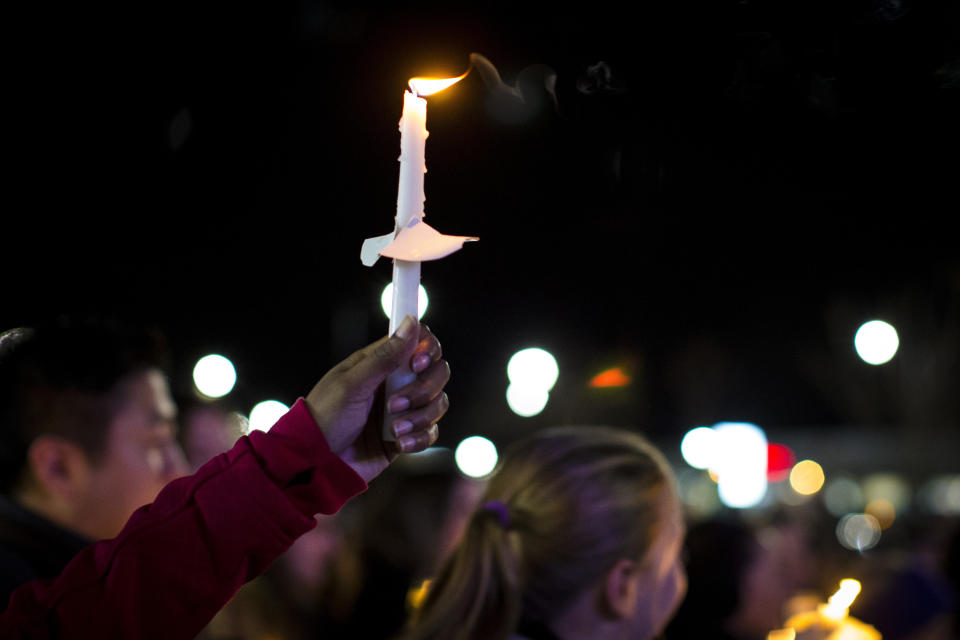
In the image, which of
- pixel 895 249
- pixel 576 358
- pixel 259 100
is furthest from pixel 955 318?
pixel 259 100

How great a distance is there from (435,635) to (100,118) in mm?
4094

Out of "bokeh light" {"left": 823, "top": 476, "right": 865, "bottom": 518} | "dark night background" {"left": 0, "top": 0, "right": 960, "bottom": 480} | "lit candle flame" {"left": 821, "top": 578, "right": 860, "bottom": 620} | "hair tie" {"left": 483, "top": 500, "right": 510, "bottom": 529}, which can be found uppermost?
"dark night background" {"left": 0, "top": 0, "right": 960, "bottom": 480}

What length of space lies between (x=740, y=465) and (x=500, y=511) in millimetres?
36091

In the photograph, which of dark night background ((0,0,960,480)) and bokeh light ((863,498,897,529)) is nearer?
dark night background ((0,0,960,480))

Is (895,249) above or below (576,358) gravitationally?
above

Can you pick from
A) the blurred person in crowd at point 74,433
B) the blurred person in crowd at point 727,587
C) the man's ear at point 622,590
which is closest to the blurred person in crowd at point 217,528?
the blurred person in crowd at point 74,433

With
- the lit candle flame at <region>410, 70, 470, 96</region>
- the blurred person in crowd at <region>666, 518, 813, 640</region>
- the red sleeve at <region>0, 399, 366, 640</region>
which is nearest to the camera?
the red sleeve at <region>0, 399, 366, 640</region>

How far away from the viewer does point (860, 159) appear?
6.87m

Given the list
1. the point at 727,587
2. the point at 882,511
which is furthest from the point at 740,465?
the point at 727,587

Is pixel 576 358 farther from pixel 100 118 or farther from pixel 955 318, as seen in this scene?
pixel 100 118

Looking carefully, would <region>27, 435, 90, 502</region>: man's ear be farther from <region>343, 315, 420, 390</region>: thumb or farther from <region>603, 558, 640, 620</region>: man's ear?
<region>603, 558, 640, 620</region>: man's ear

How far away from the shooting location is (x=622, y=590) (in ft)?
8.42

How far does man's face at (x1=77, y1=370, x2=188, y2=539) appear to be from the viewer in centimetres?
231

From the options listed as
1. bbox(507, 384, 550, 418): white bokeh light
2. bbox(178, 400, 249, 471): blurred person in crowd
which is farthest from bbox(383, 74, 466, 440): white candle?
bbox(507, 384, 550, 418): white bokeh light
